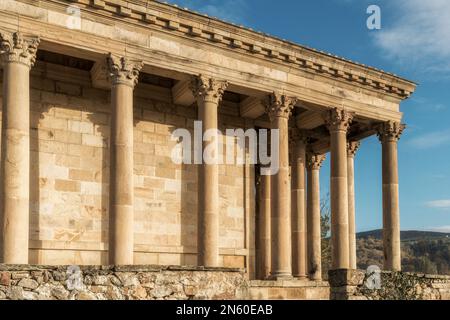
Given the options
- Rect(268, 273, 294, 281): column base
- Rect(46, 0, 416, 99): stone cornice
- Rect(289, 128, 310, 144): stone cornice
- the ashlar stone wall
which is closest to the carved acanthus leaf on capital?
Rect(289, 128, 310, 144): stone cornice

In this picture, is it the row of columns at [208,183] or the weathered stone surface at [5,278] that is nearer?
the weathered stone surface at [5,278]

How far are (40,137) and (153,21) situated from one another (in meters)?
7.26

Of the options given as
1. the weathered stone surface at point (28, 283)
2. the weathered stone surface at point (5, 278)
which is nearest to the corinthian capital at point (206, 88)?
the weathered stone surface at point (28, 283)

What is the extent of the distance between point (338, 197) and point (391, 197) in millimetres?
4270

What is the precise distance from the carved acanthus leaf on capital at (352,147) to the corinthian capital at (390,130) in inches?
132

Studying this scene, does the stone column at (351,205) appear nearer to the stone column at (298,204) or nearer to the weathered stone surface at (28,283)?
the stone column at (298,204)

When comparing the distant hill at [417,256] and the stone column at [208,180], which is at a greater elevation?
the stone column at [208,180]

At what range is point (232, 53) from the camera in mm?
30359

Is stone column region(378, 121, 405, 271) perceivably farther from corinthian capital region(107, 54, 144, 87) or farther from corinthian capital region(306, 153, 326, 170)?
corinthian capital region(107, 54, 144, 87)

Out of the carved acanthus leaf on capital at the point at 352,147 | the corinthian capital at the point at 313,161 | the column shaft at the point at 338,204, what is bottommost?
the column shaft at the point at 338,204

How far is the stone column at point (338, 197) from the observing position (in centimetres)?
3291

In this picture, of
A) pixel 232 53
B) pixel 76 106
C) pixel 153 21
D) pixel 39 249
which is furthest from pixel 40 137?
pixel 232 53

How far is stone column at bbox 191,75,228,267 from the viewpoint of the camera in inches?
1102

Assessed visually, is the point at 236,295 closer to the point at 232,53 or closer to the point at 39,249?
the point at 39,249
